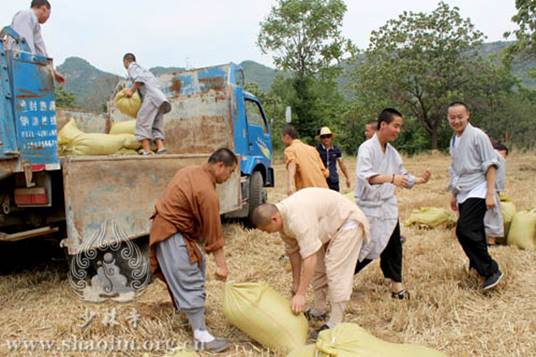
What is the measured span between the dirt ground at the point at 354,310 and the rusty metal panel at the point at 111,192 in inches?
22.3

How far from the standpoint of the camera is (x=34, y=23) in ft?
13.4

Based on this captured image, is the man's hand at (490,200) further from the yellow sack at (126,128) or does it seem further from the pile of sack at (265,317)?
the yellow sack at (126,128)

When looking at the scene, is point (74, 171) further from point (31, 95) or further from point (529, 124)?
point (529, 124)

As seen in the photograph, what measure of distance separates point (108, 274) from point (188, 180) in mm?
1501

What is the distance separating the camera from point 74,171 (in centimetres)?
326

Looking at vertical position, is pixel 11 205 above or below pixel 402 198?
above

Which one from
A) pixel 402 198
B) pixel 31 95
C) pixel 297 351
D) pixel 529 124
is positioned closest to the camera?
pixel 297 351

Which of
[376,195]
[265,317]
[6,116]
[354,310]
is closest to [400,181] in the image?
[376,195]

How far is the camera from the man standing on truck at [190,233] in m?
2.74

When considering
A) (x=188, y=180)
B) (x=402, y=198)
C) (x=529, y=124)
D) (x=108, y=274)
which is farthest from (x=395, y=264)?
(x=529, y=124)

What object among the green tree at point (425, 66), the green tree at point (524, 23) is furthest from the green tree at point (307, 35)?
the green tree at point (524, 23)

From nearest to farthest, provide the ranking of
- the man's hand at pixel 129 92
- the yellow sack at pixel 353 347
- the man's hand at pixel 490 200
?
the yellow sack at pixel 353 347 < the man's hand at pixel 490 200 < the man's hand at pixel 129 92

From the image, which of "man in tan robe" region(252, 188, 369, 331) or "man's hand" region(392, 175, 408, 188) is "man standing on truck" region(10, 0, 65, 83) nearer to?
"man in tan robe" region(252, 188, 369, 331)

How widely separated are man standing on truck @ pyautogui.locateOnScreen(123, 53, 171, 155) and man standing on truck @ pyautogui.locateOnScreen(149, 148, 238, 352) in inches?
90.4
